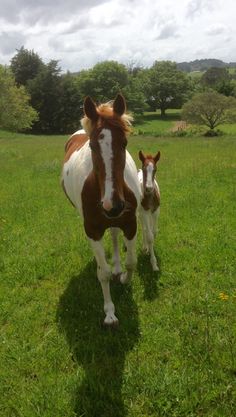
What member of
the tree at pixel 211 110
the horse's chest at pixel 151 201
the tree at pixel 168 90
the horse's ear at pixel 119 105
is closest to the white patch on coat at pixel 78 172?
the horse's ear at pixel 119 105

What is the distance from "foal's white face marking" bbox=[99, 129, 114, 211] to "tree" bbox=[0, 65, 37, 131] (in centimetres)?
Answer: 4347

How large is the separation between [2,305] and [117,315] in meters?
1.69

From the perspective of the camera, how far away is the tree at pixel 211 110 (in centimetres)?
4341

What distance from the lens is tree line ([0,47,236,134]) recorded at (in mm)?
46656

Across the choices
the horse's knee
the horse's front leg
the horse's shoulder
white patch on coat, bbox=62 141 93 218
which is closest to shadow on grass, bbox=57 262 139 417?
the horse's front leg

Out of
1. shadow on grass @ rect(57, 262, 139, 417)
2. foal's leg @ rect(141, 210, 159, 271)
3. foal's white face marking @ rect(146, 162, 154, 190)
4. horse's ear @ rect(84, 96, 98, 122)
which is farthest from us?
foal's white face marking @ rect(146, 162, 154, 190)

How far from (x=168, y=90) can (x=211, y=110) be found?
30.7 metres

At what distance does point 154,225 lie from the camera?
22.6 ft

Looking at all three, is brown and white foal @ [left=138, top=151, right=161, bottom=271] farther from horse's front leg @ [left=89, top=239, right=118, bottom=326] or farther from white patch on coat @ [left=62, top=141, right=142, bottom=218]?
horse's front leg @ [left=89, top=239, right=118, bottom=326]

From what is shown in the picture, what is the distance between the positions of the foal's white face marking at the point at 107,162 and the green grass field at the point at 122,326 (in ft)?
5.65

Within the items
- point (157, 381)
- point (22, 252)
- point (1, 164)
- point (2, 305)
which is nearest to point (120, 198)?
point (157, 381)

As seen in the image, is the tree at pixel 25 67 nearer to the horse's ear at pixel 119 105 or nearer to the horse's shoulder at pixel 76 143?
the horse's shoulder at pixel 76 143

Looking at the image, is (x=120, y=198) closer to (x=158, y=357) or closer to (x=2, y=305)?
(x=158, y=357)

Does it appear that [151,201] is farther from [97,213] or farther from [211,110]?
[211,110]
